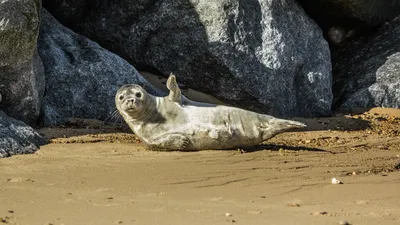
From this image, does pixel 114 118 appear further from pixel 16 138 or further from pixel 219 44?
pixel 16 138

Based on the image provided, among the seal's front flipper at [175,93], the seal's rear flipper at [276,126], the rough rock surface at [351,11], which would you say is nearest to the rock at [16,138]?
the seal's front flipper at [175,93]

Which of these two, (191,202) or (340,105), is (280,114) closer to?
(340,105)

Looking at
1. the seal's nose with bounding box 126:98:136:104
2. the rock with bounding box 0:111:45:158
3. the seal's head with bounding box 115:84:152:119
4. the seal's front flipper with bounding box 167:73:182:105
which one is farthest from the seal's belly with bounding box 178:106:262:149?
the rock with bounding box 0:111:45:158

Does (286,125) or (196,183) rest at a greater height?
(286,125)

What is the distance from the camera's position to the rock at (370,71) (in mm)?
11703

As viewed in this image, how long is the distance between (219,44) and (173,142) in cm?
317

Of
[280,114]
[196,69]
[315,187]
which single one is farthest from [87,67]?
[315,187]

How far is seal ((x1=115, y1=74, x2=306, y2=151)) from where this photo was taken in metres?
7.71

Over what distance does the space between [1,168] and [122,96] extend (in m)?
1.60

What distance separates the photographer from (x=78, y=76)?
973 cm

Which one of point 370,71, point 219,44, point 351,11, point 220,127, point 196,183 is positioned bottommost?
point 196,183

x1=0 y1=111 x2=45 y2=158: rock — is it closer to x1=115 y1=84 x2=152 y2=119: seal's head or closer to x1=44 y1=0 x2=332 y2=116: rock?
x1=115 y1=84 x2=152 y2=119: seal's head

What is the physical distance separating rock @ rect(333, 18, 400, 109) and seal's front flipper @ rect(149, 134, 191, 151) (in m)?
4.61

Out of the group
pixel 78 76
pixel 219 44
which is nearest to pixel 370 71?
pixel 219 44
